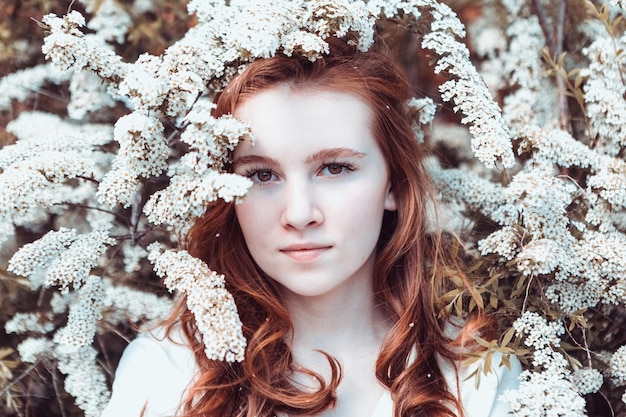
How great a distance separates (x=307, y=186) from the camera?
1.81 m

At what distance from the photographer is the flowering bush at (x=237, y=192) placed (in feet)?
5.72

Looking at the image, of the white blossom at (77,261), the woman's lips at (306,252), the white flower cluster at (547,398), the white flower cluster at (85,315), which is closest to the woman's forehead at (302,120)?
the woman's lips at (306,252)

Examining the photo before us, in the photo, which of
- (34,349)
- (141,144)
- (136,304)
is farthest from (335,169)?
(34,349)

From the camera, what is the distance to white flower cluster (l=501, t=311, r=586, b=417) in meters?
1.76

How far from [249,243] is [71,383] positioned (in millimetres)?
695

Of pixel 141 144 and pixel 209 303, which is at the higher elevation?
pixel 141 144

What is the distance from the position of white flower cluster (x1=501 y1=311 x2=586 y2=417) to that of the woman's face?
0.46 m

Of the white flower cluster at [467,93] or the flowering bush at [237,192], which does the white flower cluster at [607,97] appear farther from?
the white flower cluster at [467,93]

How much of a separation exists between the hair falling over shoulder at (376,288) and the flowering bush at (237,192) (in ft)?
0.26

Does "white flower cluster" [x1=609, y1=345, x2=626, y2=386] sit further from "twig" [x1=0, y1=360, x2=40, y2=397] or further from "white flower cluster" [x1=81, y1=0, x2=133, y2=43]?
"white flower cluster" [x1=81, y1=0, x2=133, y2=43]

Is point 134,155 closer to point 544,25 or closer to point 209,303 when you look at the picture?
point 209,303

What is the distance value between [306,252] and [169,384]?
1.76 ft

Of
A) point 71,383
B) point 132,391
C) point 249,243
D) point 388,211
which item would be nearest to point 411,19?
point 388,211

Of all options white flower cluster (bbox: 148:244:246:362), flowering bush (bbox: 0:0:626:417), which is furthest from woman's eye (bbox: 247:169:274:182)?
white flower cluster (bbox: 148:244:246:362)
